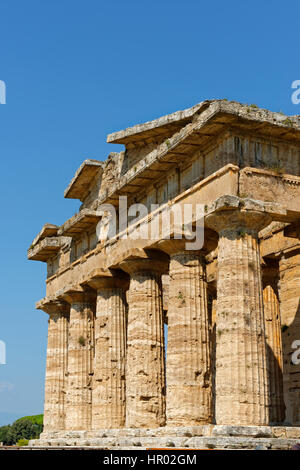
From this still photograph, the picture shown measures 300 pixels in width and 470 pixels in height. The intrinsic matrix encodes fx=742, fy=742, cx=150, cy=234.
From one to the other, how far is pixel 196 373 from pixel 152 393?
9.56 feet

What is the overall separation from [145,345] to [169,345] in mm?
2218

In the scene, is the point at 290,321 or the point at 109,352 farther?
the point at 109,352

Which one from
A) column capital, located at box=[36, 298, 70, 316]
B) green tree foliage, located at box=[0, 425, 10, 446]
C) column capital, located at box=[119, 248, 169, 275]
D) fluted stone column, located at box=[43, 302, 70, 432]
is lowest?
green tree foliage, located at box=[0, 425, 10, 446]

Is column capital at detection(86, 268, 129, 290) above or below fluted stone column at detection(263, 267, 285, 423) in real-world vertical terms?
above

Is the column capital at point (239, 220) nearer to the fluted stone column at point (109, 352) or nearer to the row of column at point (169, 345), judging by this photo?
the row of column at point (169, 345)

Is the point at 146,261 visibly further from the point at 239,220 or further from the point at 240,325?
the point at 240,325

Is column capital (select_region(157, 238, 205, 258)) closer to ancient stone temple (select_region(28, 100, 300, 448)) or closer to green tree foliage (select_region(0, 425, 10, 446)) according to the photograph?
ancient stone temple (select_region(28, 100, 300, 448))

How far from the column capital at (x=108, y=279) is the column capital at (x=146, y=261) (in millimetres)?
2044

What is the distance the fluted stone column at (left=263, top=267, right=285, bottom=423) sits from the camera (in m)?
26.0

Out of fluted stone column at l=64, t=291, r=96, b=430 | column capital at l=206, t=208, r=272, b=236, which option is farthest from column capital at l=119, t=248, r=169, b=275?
fluted stone column at l=64, t=291, r=96, b=430

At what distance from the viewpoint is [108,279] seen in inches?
1123

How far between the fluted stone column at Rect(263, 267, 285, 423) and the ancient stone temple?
43 mm

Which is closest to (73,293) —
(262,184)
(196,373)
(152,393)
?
(152,393)

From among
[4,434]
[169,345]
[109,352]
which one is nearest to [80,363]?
[109,352]
